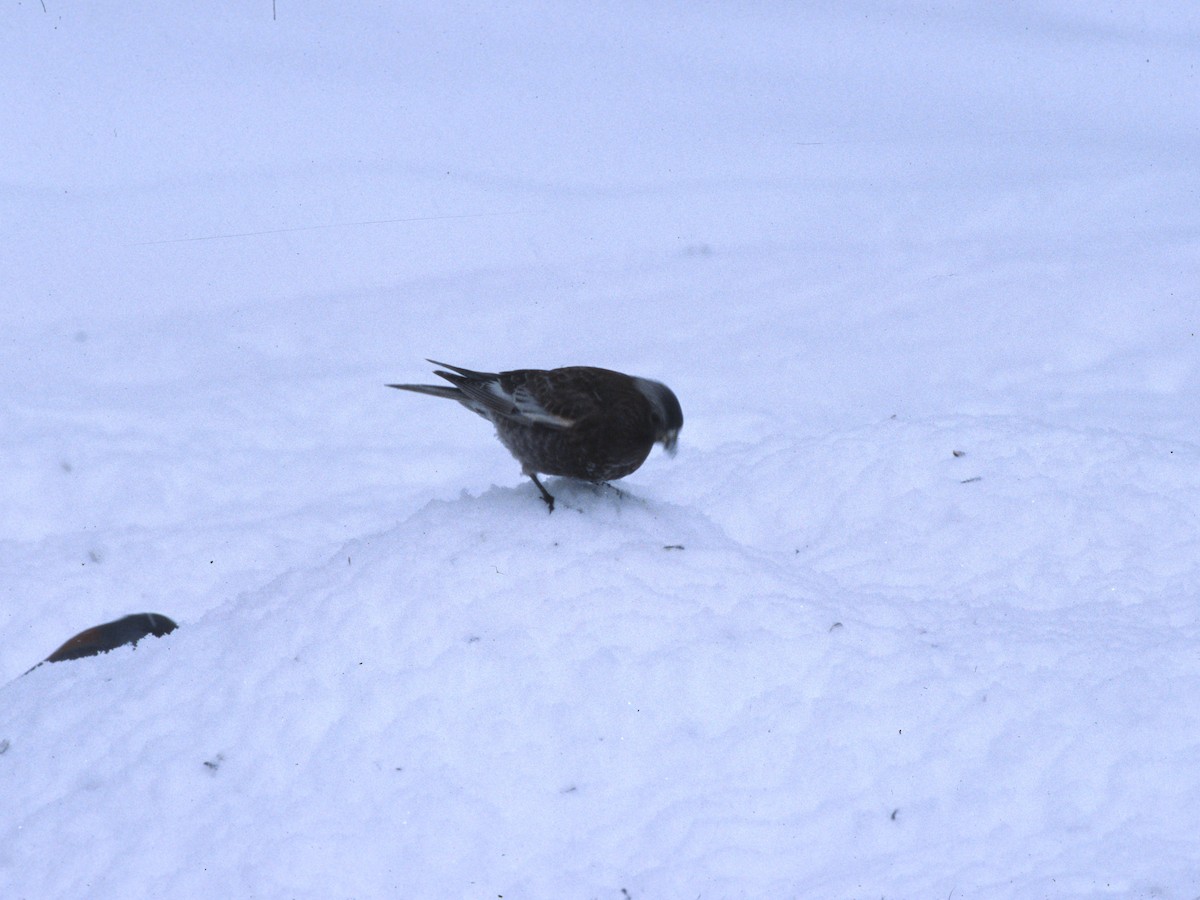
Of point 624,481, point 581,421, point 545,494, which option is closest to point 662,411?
point 581,421

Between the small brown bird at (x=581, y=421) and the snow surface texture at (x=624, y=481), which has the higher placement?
the small brown bird at (x=581, y=421)

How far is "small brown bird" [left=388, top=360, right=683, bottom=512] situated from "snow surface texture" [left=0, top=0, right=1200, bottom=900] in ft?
0.42

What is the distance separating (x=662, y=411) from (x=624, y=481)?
1.32 metres

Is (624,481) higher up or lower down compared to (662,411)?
lower down

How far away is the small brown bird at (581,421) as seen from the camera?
10.2ft

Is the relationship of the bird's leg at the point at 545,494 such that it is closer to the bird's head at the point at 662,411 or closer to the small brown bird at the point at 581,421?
the small brown bird at the point at 581,421

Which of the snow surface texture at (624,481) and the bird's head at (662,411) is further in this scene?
the bird's head at (662,411)

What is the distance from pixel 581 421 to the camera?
311 centimetres

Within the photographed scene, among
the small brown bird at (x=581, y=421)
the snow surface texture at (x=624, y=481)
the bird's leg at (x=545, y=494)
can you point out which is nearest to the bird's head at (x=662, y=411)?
the small brown bird at (x=581, y=421)

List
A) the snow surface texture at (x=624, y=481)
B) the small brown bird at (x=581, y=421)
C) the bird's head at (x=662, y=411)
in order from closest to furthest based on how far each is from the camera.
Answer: the snow surface texture at (x=624, y=481), the small brown bird at (x=581, y=421), the bird's head at (x=662, y=411)

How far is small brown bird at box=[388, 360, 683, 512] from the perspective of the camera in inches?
122

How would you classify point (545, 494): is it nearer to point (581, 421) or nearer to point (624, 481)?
point (581, 421)

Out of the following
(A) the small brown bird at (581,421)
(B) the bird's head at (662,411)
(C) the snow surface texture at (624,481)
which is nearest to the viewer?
(C) the snow surface texture at (624,481)

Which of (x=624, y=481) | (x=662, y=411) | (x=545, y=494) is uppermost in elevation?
(x=662, y=411)
